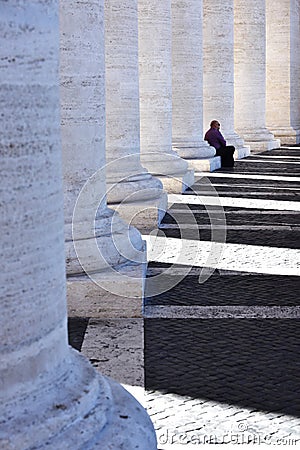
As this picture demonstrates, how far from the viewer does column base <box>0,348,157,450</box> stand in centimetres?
345

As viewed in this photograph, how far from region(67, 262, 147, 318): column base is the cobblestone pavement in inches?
5.3

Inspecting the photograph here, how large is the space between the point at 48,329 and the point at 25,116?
0.79 metres

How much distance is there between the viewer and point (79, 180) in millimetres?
8344

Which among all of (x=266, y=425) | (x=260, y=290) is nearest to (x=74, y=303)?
(x=260, y=290)

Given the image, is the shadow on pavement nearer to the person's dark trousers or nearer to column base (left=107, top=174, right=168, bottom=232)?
column base (left=107, top=174, right=168, bottom=232)

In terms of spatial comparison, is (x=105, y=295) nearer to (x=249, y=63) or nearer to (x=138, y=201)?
(x=138, y=201)

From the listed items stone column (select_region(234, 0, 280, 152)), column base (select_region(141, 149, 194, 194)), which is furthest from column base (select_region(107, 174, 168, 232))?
stone column (select_region(234, 0, 280, 152))

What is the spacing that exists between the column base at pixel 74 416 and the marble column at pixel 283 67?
31.8 meters

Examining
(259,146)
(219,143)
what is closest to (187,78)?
(219,143)

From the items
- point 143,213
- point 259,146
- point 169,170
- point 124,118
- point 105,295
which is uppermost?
point 124,118

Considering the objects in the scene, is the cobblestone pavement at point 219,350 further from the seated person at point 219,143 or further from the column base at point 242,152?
the column base at point 242,152

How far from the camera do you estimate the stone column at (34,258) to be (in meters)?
3.40

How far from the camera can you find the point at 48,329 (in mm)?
3646

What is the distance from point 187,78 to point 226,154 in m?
3.85
